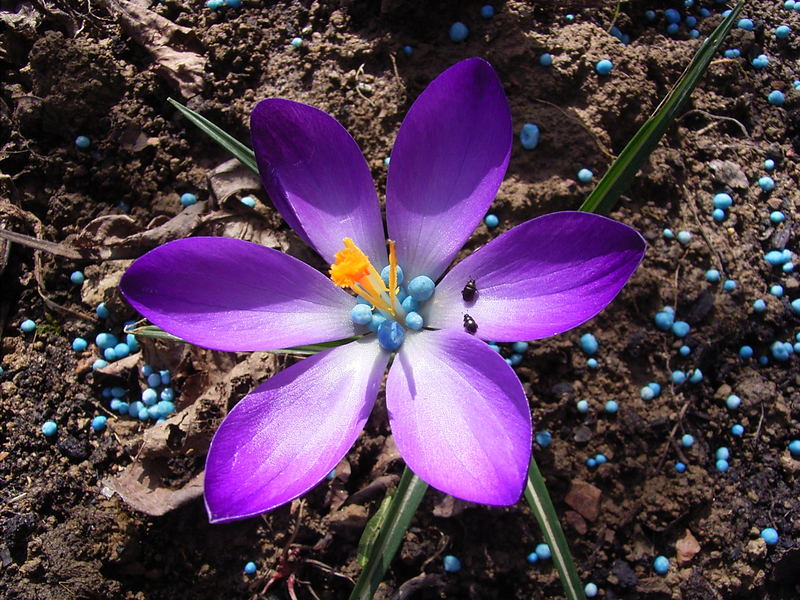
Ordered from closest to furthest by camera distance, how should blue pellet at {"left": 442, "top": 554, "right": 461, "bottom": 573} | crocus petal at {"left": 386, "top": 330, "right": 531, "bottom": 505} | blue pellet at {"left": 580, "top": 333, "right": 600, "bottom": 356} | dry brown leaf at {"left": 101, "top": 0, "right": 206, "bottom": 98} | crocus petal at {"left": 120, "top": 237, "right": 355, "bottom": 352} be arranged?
crocus petal at {"left": 386, "top": 330, "right": 531, "bottom": 505}, crocus petal at {"left": 120, "top": 237, "right": 355, "bottom": 352}, blue pellet at {"left": 442, "top": 554, "right": 461, "bottom": 573}, blue pellet at {"left": 580, "top": 333, "right": 600, "bottom": 356}, dry brown leaf at {"left": 101, "top": 0, "right": 206, "bottom": 98}

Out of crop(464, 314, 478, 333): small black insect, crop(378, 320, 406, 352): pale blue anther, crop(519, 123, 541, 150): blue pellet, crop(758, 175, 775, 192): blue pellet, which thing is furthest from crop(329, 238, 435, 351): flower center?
crop(758, 175, 775, 192): blue pellet

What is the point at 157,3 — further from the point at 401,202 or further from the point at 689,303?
the point at 689,303

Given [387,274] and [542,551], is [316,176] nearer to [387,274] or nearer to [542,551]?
[387,274]

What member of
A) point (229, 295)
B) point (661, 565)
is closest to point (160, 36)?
point (229, 295)

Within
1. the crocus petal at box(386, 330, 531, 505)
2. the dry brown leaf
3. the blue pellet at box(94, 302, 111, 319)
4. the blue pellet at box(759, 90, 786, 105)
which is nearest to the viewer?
the crocus petal at box(386, 330, 531, 505)

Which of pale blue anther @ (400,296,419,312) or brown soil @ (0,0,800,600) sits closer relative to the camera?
pale blue anther @ (400,296,419,312)

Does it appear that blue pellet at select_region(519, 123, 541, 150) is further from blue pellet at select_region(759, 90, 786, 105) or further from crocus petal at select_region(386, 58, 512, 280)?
blue pellet at select_region(759, 90, 786, 105)
